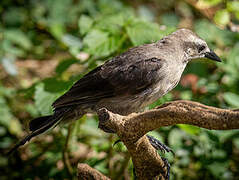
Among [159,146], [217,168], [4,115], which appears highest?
[159,146]

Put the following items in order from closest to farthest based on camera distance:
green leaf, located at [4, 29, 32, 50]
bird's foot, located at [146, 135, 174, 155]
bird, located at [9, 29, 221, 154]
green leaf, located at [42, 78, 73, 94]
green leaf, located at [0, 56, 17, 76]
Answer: bird's foot, located at [146, 135, 174, 155] → bird, located at [9, 29, 221, 154] → green leaf, located at [42, 78, 73, 94] → green leaf, located at [0, 56, 17, 76] → green leaf, located at [4, 29, 32, 50]

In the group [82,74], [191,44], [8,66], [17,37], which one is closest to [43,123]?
[82,74]

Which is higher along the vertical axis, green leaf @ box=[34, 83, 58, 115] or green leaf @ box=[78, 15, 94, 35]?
green leaf @ box=[78, 15, 94, 35]

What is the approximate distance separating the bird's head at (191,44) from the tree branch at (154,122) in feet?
2.79

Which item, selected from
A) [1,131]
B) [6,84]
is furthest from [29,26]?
[1,131]

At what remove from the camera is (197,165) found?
406 centimetres

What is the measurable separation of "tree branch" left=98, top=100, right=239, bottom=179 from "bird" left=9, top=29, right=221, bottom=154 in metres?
0.41

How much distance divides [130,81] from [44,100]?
643 mm

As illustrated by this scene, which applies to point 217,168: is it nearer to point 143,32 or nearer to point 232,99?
point 232,99

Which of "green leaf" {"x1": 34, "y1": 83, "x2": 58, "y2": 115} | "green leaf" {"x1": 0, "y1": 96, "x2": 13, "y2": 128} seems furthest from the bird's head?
"green leaf" {"x1": 0, "y1": 96, "x2": 13, "y2": 128}

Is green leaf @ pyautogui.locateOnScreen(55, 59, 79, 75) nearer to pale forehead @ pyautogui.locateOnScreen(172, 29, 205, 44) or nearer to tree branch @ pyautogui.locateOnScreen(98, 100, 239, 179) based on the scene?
pale forehead @ pyautogui.locateOnScreen(172, 29, 205, 44)

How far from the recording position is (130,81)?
2668 millimetres

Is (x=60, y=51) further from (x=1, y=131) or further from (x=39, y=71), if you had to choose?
(x=1, y=131)

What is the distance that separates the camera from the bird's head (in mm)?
2770
